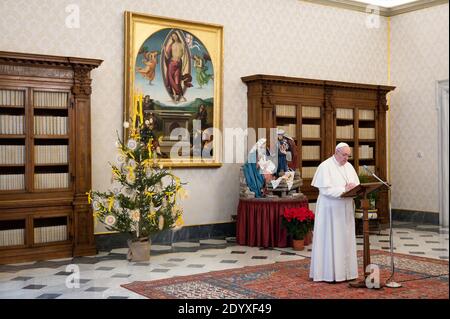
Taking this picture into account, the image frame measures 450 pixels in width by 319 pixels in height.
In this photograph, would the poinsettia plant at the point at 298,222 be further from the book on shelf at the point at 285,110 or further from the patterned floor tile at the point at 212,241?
the book on shelf at the point at 285,110

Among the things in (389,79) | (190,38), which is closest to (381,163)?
(389,79)

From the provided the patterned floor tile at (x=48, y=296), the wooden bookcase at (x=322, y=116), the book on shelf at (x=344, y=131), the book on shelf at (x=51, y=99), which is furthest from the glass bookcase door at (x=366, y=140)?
the patterned floor tile at (x=48, y=296)

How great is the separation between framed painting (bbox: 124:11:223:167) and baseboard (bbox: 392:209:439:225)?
511 cm

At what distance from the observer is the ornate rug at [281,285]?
20.9 ft

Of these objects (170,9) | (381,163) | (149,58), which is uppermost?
(170,9)

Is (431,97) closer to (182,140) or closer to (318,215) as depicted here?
(182,140)

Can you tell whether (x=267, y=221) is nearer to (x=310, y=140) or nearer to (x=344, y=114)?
(x=310, y=140)

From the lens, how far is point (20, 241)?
8.48 metres

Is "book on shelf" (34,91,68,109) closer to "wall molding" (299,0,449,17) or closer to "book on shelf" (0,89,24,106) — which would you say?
"book on shelf" (0,89,24,106)

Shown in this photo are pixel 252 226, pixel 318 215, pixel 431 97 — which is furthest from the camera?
pixel 431 97

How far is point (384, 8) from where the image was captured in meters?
13.4

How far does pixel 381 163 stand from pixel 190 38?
17.0 feet

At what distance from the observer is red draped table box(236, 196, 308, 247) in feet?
32.1

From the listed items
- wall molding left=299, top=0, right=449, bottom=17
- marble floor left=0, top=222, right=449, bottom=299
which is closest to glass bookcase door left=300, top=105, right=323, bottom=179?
marble floor left=0, top=222, right=449, bottom=299
